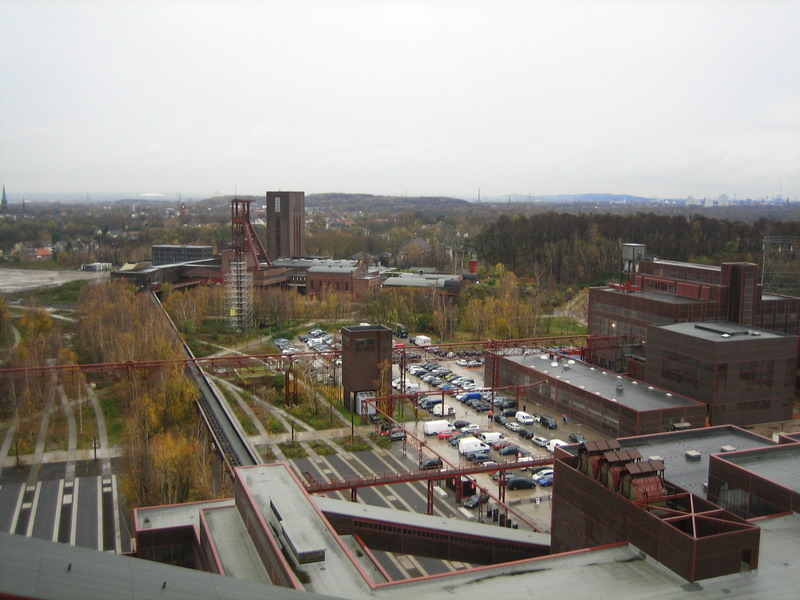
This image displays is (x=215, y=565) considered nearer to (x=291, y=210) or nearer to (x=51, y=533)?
(x=51, y=533)

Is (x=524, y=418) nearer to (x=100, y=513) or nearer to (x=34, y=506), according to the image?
(x=100, y=513)

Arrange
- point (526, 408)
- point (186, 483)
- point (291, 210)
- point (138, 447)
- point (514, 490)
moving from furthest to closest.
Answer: point (291, 210) → point (526, 408) → point (514, 490) → point (138, 447) → point (186, 483)

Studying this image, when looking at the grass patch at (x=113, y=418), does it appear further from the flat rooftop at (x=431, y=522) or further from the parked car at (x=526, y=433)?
the parked car at (x=526, y=433)

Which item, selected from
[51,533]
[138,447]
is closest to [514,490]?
[138,447]

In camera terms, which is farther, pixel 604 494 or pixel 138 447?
pixel 138 447

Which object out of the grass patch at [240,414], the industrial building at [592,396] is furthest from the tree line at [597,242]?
the grass patch at [240,414]

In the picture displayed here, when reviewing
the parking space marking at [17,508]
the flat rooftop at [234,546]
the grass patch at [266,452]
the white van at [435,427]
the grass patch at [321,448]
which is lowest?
the parking space marking at [17,508]

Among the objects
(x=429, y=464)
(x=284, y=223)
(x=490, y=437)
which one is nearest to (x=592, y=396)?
(x=490, y=437)
